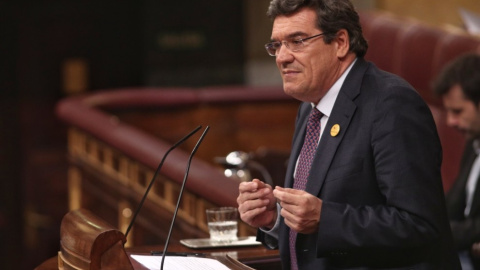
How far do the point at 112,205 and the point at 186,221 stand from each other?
1.35 m

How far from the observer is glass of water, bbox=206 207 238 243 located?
2.42 m

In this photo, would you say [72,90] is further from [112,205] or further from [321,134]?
[321,134]

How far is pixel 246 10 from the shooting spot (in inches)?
303

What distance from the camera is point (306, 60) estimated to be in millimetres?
2023

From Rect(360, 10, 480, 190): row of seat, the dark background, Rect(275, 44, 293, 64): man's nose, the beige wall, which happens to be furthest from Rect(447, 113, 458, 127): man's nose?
the dark background

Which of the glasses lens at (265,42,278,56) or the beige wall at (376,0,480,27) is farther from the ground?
the glasses lens at (265,42,278,56)

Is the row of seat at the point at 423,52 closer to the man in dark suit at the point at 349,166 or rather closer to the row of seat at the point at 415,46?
the row of seat at the point at 415,46

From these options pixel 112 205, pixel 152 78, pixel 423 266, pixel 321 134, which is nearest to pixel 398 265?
pixel 423 266

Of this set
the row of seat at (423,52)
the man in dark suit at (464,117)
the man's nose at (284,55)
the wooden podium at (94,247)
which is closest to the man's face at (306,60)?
the man's nose at (284,55)

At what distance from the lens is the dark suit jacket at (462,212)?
127 inches

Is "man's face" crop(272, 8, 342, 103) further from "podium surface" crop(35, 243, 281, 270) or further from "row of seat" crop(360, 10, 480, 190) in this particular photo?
"row of seat" crop(360, 10, 480, 190)

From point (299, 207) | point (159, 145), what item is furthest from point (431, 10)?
point (299, 207)

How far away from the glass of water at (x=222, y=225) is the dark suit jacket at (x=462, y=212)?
3.00 ft

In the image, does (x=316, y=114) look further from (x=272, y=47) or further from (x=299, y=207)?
(x=299, y=207)
